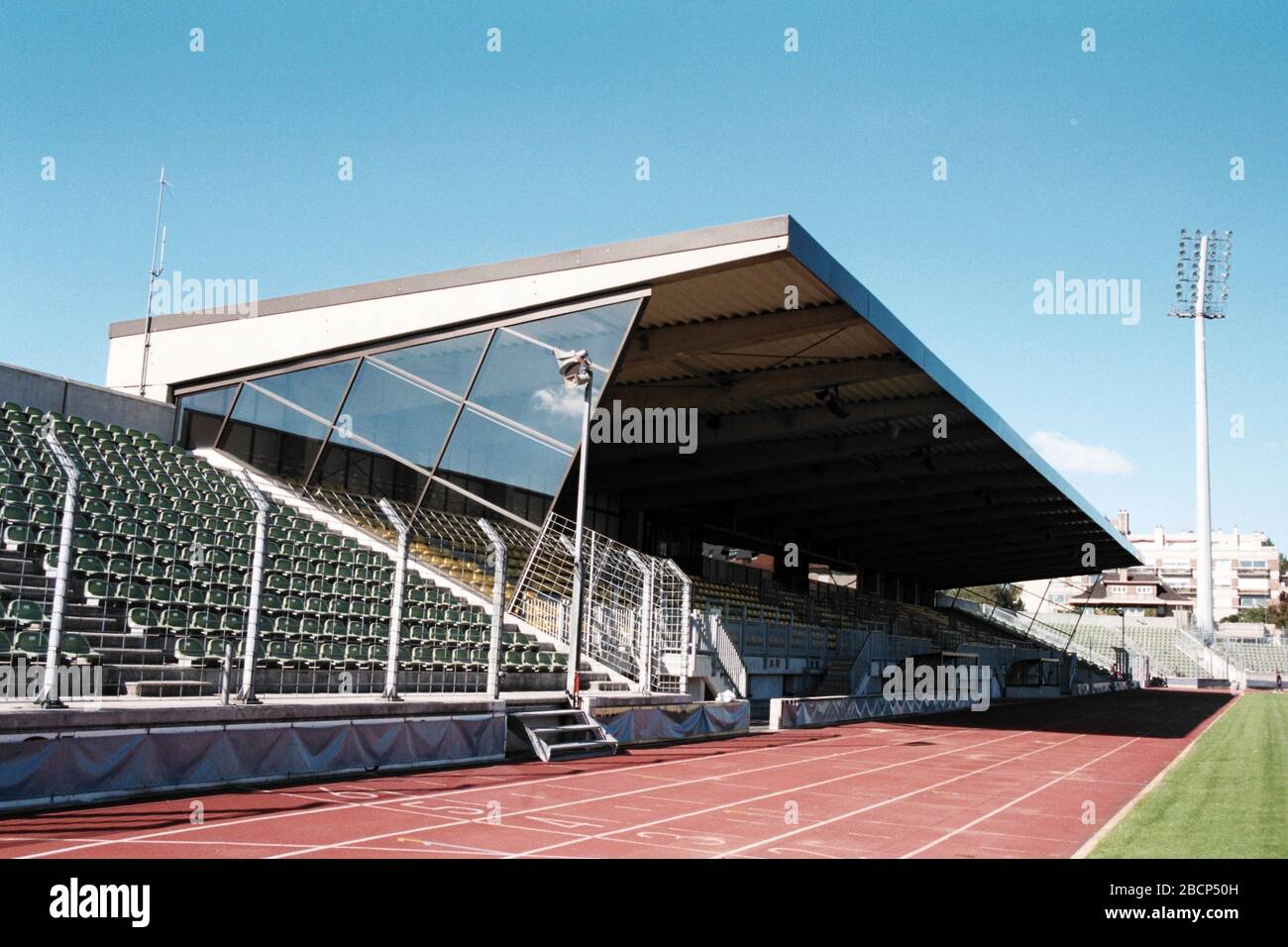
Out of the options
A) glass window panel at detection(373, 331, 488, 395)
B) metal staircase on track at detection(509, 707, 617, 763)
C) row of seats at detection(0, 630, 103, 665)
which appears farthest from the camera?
glass window panel at detection(373, 331, 488, 395)

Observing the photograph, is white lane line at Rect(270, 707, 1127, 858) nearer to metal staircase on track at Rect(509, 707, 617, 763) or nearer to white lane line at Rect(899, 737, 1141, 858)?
metal staircase on track at Rect(509, 707, 617, 763)

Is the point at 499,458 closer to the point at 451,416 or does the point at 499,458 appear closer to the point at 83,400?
the point at 451,416

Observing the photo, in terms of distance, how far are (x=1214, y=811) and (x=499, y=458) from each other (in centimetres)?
1448

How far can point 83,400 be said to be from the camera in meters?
24.8

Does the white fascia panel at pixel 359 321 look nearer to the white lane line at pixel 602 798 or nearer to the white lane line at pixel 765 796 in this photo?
the white lane line at pixel 602 798

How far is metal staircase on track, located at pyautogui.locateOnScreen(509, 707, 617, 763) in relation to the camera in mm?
17188

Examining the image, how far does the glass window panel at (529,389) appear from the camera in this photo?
22.4 m

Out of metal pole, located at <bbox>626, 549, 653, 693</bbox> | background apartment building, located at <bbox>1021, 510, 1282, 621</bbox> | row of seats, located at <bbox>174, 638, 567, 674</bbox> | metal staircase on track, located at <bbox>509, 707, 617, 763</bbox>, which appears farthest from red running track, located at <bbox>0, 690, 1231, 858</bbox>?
background apartment building, located at <bbox>1021, 510, 1282, 621</bbox>

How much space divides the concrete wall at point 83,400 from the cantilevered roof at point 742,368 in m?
0.90

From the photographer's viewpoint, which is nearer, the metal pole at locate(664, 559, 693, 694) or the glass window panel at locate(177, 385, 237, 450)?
the metal pole at locate(664, 559, 693, 694)

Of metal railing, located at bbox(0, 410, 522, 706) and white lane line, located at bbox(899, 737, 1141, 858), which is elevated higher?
metal railing, located at bbox(0, 410, 522, 706)

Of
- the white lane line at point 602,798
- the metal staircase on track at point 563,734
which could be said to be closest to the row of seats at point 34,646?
the white lane line at point 602,798

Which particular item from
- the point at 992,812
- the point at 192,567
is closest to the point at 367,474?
the point at 192,567

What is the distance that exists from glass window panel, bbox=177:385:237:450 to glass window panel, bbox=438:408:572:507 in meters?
6.91
